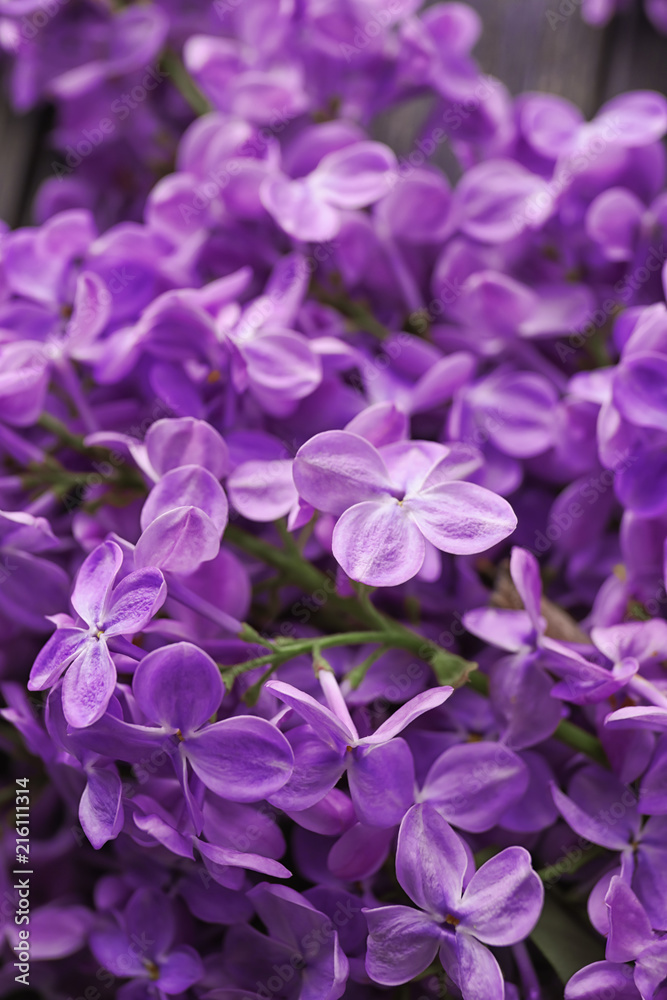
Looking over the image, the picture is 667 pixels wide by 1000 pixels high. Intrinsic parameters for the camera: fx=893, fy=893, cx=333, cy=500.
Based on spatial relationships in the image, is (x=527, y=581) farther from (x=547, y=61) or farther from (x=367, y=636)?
(x=547, y=61)

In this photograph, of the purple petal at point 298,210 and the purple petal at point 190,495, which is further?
the purple petal at point 298,210

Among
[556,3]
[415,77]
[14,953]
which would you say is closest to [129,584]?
[14,953]

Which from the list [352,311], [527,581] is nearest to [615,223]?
[352,311]

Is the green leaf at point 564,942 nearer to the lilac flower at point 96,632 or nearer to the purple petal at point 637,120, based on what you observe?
the lilac flower at point 96,632

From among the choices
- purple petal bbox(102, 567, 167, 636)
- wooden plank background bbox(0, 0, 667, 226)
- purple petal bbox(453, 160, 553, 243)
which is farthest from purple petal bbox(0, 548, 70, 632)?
wooden plank background bbox(0, 0, 667, 226)

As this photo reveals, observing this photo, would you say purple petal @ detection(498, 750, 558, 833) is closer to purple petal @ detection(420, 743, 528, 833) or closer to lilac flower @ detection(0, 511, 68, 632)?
purple petal @ detection(420, 743, 528, 833)

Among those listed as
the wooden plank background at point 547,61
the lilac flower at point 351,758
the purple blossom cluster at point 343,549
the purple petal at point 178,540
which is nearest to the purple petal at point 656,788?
the purple blossom cluster at point 343,549
